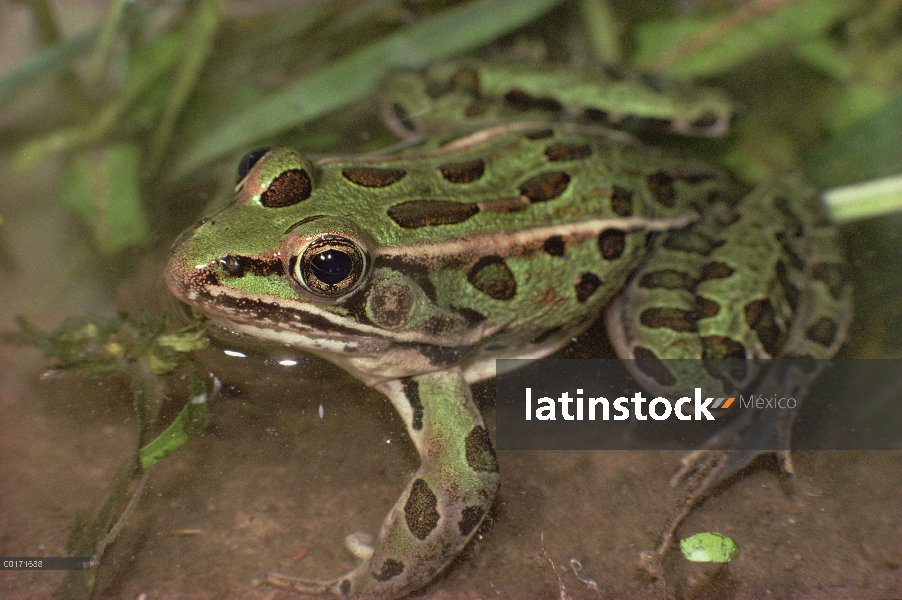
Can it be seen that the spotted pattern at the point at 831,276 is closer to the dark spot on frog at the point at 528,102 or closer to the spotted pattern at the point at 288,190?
the dark spot on frog at the point at 528,102

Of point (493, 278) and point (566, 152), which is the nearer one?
point (493, 278)

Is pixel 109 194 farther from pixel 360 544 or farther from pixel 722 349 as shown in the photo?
pixel 722 349

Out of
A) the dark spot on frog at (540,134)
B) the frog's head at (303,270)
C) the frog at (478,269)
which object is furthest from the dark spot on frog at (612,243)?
the frog's head at (303,270)

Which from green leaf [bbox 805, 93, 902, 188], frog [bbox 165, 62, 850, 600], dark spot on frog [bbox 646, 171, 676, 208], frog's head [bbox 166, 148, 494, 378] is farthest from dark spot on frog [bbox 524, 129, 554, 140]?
green leaf [bbox 805, 93, 902, 188]

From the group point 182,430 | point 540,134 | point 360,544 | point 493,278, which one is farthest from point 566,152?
point 182,430

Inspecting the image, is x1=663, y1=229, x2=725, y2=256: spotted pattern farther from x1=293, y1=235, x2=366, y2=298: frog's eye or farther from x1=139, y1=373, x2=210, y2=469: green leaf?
x1=139, y1=373, x2=210, y2=469: green leaf

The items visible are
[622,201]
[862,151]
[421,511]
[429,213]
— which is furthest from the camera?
[862,151]

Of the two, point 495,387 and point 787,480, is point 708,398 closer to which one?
point 787,480

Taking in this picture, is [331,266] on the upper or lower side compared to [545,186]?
upper
